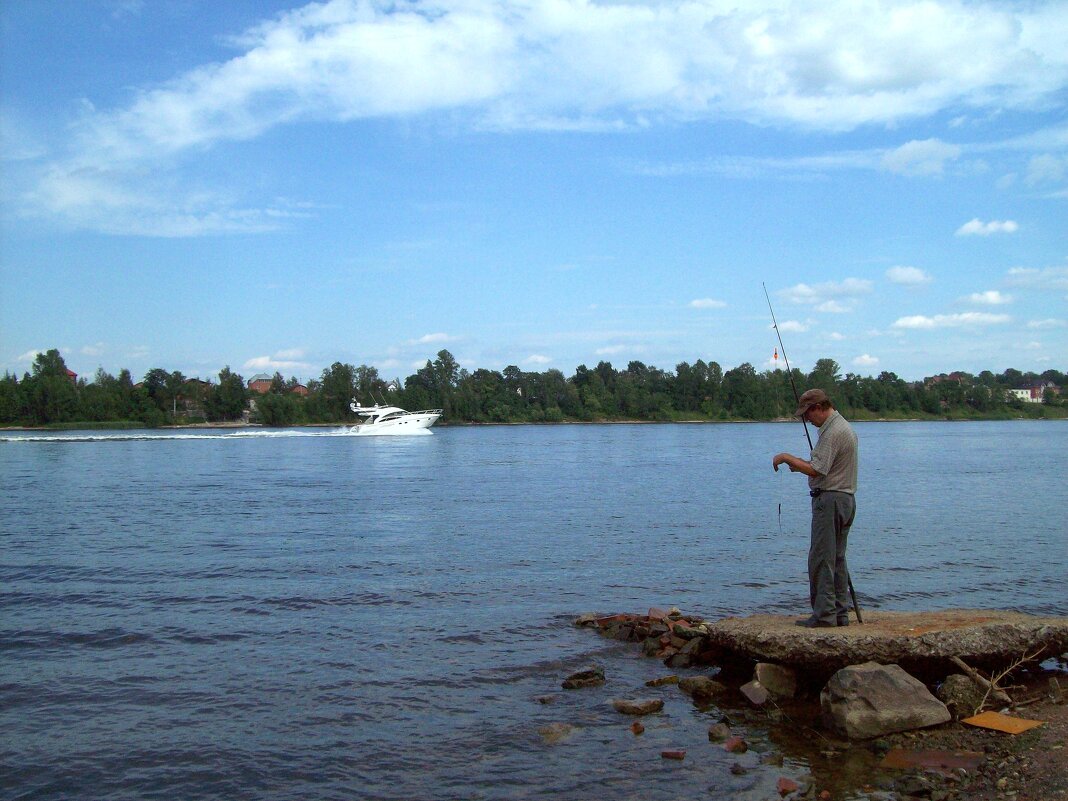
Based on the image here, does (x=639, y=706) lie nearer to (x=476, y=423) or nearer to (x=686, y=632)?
(x=686, y=632)

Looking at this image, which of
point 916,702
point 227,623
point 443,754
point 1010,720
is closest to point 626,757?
point 443,754

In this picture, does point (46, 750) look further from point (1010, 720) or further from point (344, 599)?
point (1010, 720)

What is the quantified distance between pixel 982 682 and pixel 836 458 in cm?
297

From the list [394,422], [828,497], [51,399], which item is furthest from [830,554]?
[51,399]

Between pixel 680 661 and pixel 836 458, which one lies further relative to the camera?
pixel 680 661

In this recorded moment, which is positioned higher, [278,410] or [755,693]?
[278,410]

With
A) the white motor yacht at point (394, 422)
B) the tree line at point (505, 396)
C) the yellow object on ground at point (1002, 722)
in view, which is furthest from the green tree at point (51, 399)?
the yellow object on ground at point (1002, 722)

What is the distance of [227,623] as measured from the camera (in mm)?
14211

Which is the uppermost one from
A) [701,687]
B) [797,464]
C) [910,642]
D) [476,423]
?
[797,464]

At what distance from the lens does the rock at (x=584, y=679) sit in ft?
35.6

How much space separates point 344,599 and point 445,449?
67.0 meters

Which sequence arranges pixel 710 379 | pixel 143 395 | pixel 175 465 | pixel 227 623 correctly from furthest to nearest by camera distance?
1. pixel 710 379
2. pixel 143 395
3. pixel 175 465
4. pixel 227 623

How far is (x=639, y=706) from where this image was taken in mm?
9828

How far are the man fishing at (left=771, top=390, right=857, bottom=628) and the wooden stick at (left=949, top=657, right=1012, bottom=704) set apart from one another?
1.26 m
